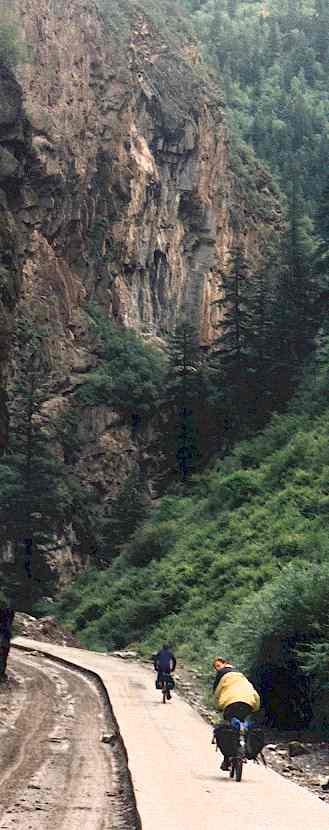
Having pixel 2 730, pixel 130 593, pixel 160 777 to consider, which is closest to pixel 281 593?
pixel 2 730

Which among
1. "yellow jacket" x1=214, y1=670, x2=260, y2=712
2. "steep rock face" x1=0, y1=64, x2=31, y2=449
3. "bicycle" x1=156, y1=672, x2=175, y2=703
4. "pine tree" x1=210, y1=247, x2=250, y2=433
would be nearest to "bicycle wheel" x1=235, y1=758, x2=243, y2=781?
"yellow jacket" x1=214, y1=670, x2=260, y2=712

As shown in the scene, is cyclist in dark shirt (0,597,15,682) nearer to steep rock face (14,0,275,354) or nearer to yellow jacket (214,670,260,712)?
yellow jacket (214,670,260,712)

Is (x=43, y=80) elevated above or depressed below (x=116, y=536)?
above

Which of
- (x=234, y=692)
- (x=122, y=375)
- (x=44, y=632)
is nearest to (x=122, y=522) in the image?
(x=44, y=632)

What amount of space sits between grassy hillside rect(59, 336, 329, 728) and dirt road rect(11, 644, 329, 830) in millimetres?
2492

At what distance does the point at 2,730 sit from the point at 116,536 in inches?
1377

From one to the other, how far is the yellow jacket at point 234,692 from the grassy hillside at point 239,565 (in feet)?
14.5

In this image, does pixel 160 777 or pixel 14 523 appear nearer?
pixel 160 777

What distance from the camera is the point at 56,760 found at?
13016 millimetres

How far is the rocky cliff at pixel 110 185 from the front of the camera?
63.3 meters

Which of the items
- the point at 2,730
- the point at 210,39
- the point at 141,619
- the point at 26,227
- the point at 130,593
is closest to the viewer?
the point at 2,730

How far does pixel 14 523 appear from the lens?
47531 mm

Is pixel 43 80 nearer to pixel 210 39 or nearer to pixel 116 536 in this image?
pixel 116 536

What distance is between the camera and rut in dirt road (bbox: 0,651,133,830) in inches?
362
